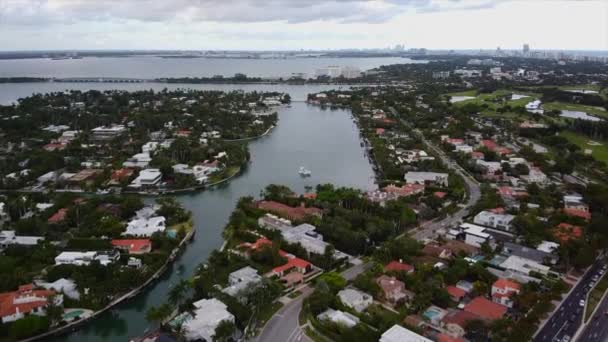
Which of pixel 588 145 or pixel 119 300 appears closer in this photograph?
pixel 119 300

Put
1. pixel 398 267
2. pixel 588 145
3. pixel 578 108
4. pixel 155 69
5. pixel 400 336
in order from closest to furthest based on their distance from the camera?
1. pixel 400 336
2. pixel 398 267
3. pixel 588 145
4. pixel 578 108
5. pixel 155 69

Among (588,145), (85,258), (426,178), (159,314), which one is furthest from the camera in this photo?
(588,145)

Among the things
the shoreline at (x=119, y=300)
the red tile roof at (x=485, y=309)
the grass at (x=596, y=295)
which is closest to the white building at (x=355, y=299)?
the red tile roof at (x=485, y=309)

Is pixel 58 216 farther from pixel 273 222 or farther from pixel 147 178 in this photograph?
pixel 273 222

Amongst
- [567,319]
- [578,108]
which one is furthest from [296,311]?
[578,108]

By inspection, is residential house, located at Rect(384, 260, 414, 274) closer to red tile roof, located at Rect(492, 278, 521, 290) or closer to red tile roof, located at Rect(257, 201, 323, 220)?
red tile roof, located at Rect(492, 278, 521, 290)

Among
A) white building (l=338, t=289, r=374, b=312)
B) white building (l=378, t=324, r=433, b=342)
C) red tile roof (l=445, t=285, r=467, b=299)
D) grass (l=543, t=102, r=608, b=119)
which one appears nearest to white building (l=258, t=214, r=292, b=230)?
white building (l=338, t=289, r=374, b=312)
